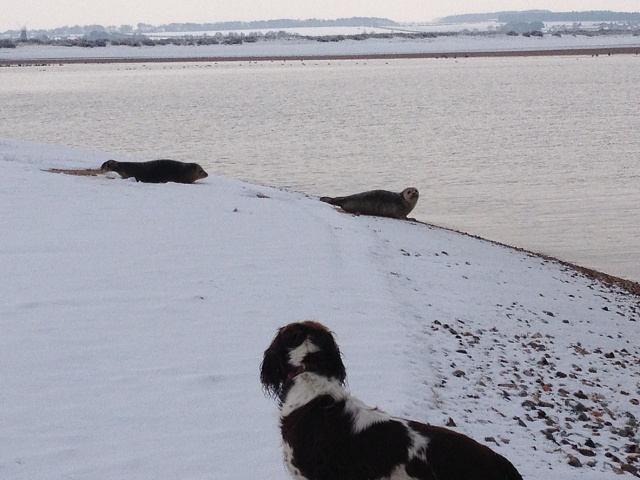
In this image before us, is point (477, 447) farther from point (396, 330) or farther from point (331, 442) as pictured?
point (396, 330)

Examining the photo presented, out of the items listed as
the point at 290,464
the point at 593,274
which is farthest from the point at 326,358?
the point at 593,274

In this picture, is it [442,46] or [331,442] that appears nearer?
[331,442]

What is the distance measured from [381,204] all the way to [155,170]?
15.8 feet

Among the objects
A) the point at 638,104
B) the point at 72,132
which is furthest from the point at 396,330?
the point at 638,104

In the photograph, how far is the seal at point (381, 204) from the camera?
16.6 m

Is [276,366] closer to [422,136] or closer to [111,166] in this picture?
[111,166]

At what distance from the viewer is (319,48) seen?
4385 inches

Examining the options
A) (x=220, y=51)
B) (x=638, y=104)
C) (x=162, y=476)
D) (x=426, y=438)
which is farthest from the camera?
(x=220, y=51)

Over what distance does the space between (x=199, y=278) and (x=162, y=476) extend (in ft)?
14.0

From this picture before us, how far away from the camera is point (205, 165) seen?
25609 millimetres

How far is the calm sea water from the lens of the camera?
18.5 metres

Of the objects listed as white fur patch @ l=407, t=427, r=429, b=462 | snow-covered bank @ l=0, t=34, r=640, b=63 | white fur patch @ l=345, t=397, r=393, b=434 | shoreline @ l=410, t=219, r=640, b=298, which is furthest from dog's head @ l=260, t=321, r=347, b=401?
snow-covered bank @ l=0, t=34, r=640, b=63

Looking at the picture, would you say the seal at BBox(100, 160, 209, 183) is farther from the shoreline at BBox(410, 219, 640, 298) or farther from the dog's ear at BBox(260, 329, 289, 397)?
the dog's ear at BBox(260, 329, 289, 397)

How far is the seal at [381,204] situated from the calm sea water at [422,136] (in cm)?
143
